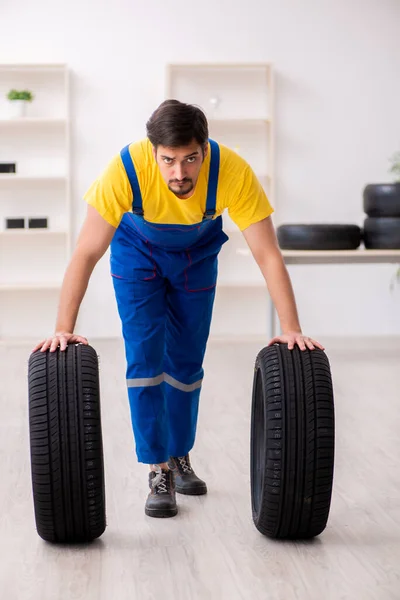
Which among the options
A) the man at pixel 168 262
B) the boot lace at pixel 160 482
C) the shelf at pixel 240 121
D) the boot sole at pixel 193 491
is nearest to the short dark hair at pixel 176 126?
the man at pixel 168 262

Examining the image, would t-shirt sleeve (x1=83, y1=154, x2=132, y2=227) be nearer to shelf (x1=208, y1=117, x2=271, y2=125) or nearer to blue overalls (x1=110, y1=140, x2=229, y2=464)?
blue overalls (x1=110, y1=140, x2=229, y2=464)

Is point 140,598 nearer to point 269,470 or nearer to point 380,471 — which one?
point 269,470

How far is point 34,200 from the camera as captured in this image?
6.46m

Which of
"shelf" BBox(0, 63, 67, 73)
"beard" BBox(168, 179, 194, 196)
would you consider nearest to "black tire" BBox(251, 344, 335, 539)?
"beard" BBox(168, 179, 194, 196)

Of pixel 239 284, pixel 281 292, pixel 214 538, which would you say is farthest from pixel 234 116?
pixel 214 538

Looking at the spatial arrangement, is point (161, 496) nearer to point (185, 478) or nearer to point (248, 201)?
point (185, 478)

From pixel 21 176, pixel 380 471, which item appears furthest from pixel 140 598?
pixel 21 176

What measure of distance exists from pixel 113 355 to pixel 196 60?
7.35 feet

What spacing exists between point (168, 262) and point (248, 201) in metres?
0.29

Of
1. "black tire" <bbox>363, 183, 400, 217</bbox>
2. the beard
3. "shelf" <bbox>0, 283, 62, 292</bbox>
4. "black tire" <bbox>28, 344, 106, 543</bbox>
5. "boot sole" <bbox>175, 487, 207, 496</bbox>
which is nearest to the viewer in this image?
"black tire" <bbox>28, 344, 106, 543</bbox>

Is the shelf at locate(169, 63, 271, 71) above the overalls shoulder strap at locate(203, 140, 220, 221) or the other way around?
above

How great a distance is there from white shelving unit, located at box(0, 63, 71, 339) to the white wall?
0.12 metres

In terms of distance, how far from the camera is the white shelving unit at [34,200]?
6.41 metres

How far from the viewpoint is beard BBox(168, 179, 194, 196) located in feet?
7.11
